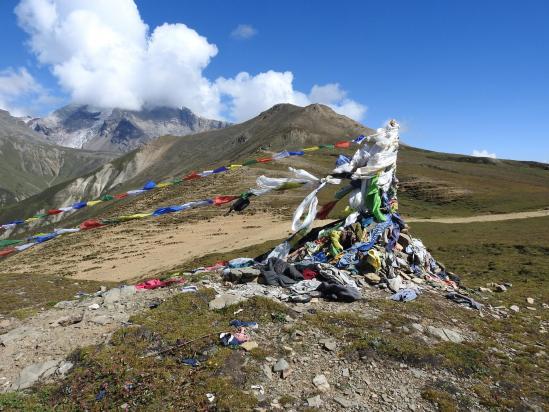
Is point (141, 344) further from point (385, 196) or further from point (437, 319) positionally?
point (385, 196)

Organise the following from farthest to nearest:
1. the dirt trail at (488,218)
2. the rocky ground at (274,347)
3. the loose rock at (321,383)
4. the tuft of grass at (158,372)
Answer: the dirt trail at (488,218) < the loose rock at (321,383) < the rocky ground at (274,347) < the tuft of grass at (158,372)

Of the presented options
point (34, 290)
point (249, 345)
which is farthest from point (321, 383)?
point (34, 290)

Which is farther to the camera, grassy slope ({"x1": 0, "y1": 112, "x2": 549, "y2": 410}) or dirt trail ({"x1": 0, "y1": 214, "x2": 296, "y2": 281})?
dirt trail ({"x1": 0, "y1": 214, "x2": 296, "y2": 281})

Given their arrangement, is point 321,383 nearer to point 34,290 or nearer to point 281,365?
point 281,365

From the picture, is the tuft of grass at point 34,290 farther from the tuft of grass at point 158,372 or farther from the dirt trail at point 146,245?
the tuft of grass at point 158,372

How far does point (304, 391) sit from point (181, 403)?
112 inches

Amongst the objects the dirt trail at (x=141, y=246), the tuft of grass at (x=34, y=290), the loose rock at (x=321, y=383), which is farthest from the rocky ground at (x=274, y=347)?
the dirt trail at (x=141, y=246)

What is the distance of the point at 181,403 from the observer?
890cm

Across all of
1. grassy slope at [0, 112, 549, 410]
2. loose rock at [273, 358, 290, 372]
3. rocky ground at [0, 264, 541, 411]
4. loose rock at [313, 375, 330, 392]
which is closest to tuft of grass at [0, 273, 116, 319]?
grassy slope at [0, 112, 549, 410]

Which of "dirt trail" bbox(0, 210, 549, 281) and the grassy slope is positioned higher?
the grassy slope

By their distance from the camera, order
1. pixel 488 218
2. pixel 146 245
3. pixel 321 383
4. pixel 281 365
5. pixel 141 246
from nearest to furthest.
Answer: pixel 321 383
pixel 281 365
pixel 141 246
pixel 146 245
pixel 488 218

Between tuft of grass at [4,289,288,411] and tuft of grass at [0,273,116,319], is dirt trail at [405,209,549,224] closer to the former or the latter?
tuft of grass at [0,273,116,319]

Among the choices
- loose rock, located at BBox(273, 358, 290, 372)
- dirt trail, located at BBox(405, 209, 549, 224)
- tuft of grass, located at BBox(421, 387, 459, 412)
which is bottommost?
tuft of grass, located at BBox(421, 387, 459, 412)

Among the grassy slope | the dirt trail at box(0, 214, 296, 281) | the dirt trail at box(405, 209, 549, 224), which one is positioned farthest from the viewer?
the dirt trail at box(405, 209, 549, 224)
